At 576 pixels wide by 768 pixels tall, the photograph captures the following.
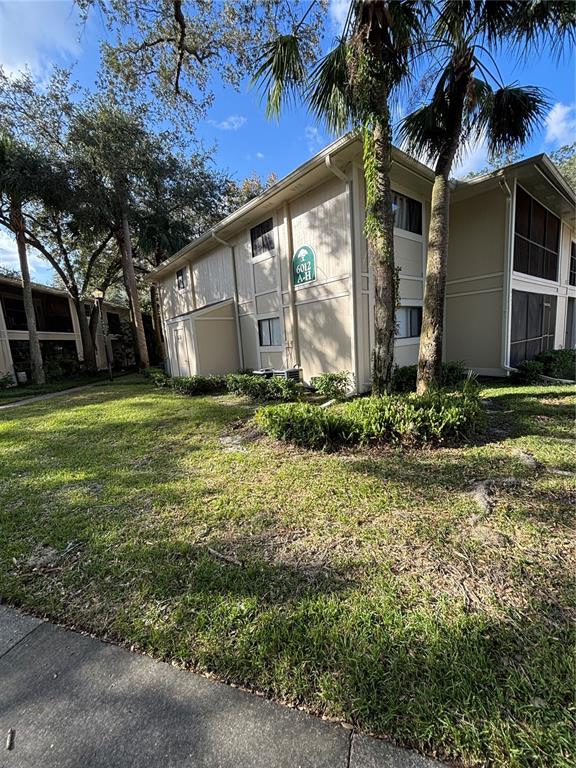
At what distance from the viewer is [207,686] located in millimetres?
1667

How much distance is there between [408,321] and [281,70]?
6.50 m

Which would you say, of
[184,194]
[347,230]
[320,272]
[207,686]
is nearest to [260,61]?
[347,230]

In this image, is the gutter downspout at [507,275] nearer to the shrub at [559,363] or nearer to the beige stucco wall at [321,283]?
the shrub at [559,363]

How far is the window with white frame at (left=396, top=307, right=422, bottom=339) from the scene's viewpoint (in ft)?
30.7

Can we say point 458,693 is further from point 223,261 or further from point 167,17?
point 223,261

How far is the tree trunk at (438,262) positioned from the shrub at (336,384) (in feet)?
7.99

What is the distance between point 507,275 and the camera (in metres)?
9.19

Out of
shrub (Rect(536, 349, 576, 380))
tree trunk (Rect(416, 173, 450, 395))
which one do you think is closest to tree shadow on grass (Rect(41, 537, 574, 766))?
tree trunk (Rect(416, 173, 450, 395))

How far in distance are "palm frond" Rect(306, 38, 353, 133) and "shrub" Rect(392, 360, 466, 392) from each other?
16.7 feet

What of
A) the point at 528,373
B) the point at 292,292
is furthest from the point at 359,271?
the point at 528,373

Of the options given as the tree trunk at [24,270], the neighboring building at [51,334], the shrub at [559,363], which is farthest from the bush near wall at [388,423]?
the tree trunk at [24,270]

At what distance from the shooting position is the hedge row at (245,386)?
8414 mm

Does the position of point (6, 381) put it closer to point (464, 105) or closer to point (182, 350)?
point (182, 350)

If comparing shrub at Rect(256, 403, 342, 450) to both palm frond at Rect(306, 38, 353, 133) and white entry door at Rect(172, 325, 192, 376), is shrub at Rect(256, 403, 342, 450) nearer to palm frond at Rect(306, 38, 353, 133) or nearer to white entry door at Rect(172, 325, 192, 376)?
palm frond at Rect(306, 38, 353, 133)
